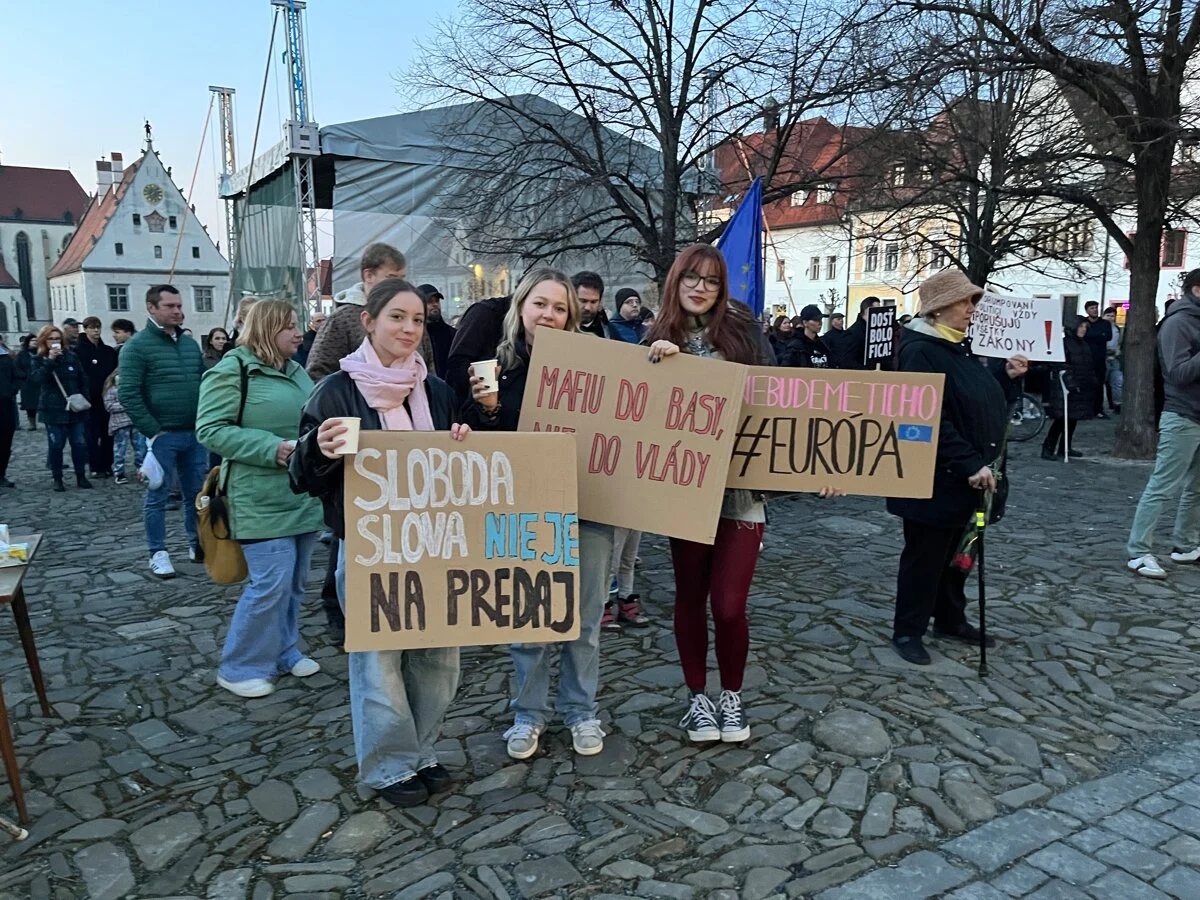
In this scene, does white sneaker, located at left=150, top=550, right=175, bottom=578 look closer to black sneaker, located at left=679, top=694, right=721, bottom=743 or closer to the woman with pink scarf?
the woman with pink scarf

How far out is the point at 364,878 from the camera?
2.76 m

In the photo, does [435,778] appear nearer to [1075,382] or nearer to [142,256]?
[1075,382]

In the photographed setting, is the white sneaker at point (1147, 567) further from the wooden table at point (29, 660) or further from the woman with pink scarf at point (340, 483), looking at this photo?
the wooden table at point (29, 660)

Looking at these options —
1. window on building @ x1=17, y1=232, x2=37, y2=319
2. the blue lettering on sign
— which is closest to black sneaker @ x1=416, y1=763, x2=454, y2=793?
Answer: the blue lettering on sign

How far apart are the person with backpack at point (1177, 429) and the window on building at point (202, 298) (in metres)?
73.7

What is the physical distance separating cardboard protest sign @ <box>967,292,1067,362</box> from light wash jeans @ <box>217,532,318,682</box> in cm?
806

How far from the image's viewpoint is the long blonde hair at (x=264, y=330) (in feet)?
13.4

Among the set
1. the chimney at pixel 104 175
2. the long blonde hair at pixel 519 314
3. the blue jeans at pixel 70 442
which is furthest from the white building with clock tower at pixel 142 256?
the long blonde hair at pixel 519 314

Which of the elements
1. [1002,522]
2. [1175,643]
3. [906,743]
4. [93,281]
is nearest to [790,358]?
[1002,522]

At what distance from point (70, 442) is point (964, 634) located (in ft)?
34.3

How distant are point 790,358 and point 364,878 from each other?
7.29 m

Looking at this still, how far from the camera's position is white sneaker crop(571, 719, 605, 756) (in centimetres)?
348

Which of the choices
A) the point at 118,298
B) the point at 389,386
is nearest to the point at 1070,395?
the point at 389,386

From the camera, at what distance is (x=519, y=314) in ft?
11.3
